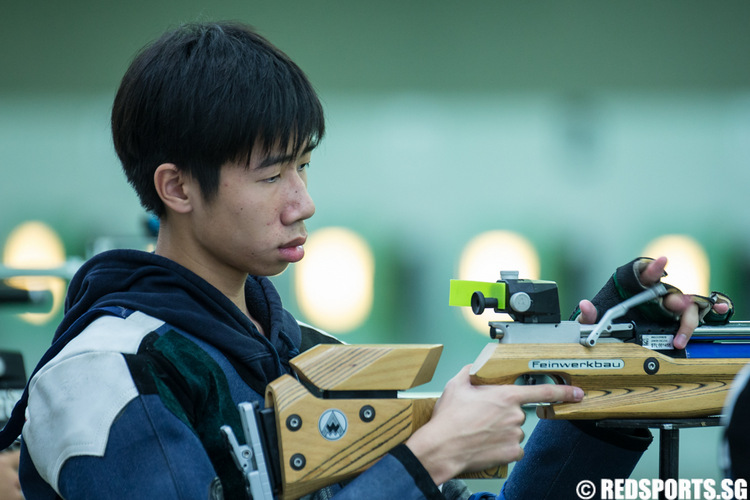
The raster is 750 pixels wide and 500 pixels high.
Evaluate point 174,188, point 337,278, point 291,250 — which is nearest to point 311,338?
point 291,250

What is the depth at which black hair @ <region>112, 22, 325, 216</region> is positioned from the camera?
113cm

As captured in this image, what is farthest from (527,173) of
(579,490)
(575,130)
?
(579,490)

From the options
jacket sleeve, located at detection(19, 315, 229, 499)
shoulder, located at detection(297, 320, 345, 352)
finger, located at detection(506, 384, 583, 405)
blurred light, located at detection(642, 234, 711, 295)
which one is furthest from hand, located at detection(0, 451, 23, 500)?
blurred light, located at detection(642, 234, 711, 295)

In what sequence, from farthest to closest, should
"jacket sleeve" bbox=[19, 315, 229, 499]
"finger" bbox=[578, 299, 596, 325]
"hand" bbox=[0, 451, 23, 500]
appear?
"hand" bbox=[0, 451, 23, 500], "finger" bbox=[578, 299, 596, 325], "jacket sleeve" bbox=[19, 315, 229, 499]

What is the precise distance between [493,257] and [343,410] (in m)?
2.18

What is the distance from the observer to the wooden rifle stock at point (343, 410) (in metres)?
1.03

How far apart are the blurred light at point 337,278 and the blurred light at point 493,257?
14.9 inches

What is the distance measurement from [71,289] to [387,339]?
2.08 metres

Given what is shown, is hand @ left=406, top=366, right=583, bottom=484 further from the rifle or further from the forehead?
the forehead

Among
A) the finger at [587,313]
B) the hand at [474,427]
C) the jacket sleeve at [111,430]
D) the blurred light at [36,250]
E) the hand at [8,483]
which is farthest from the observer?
the blurred light at [36,250]

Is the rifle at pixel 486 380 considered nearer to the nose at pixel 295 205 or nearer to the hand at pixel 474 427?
the hand at pixel 474 427

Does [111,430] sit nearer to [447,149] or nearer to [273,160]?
[273,160]

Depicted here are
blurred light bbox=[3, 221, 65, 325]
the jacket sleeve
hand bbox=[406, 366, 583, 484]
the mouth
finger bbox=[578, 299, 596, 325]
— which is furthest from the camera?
blurred light bbox=[3, 221, 65, 325]

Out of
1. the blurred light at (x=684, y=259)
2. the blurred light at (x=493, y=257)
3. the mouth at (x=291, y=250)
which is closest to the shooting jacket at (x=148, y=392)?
the mouth at (x=291, y=250)
